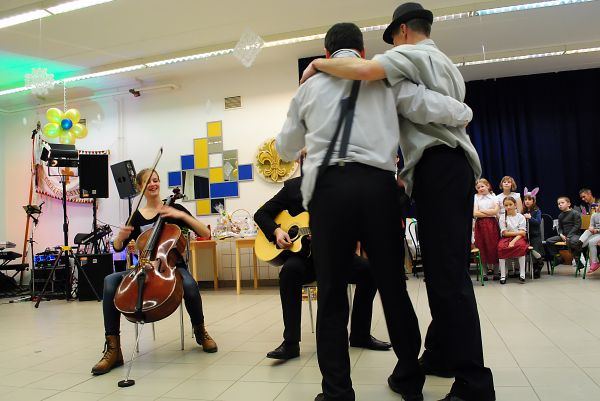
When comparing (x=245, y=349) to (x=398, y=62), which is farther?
(x=245, y=349)

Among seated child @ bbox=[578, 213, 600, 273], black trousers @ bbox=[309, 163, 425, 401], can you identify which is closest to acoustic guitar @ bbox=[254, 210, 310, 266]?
black trousers @ bbox=[309, 163, 425, 401]

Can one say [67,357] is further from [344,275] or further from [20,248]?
[20,248]

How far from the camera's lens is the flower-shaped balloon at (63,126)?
6695 mm

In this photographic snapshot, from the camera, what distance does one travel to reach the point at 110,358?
2545 millimetres

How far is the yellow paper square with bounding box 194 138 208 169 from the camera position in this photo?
709 centimetres

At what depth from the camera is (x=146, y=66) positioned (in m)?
6.56

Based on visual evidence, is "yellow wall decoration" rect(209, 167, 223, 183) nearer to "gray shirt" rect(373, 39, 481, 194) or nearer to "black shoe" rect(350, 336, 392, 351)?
"black shoe" rect(350, 336, 392, 351)

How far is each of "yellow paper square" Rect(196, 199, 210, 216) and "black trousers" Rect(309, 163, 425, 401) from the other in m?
5.50

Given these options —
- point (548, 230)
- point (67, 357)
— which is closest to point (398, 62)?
point (67, 357)

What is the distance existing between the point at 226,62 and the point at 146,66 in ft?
3.76


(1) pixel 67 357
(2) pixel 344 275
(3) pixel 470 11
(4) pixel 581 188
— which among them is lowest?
(1) pixel 67 357

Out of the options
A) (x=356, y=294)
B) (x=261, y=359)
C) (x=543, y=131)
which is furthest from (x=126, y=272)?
(x=543, y=131)

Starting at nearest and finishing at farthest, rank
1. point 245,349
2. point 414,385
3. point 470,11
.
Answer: point 414,385 → point 245,349 → point 470,11

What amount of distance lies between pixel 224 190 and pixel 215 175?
286 mm
